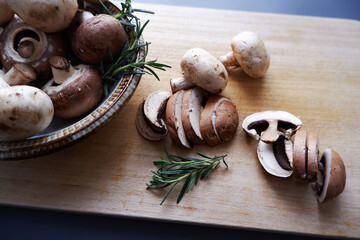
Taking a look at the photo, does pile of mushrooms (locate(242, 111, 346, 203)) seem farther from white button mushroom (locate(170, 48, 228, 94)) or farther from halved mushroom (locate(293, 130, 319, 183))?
white button mushroom (locate(170, 48, 228, 94))

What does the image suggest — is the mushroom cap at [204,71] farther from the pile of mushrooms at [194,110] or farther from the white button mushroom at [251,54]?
the white button mushroom at [251,54]

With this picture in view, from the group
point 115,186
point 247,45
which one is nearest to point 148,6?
point 247,45

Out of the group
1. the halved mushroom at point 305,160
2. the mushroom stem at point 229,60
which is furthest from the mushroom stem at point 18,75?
the halved mushroom at point 305,160

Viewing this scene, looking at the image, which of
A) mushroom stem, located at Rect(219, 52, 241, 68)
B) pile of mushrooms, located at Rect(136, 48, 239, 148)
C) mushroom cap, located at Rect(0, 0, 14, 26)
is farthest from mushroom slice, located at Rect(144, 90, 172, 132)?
mushroom cap, located at Rect(0, 0, 14, 26)

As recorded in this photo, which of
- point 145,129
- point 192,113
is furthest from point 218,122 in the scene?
point 145,129

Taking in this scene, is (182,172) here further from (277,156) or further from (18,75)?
(18,75)

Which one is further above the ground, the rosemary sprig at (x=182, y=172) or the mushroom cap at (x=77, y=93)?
the mushroom cap at (x=77, y=93)

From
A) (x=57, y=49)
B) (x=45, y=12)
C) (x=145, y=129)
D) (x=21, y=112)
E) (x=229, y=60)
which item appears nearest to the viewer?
(x=21, y=112)
